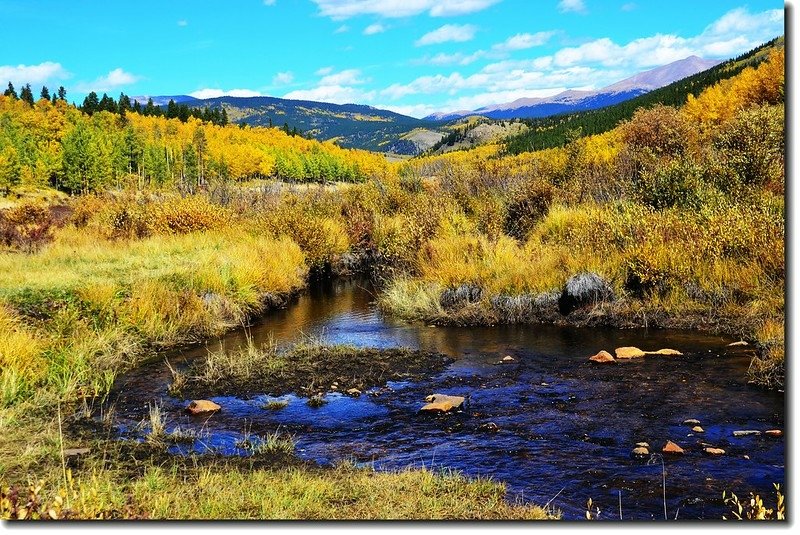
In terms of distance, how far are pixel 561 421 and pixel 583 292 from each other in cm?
698

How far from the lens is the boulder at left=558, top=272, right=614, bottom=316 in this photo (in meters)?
15.0

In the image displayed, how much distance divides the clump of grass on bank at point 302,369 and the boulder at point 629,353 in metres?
3.17

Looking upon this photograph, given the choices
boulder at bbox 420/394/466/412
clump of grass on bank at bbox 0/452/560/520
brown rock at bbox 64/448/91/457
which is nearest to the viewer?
clump of grass on bank at bbox 0/452/560/520

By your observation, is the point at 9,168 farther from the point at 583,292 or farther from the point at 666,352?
the point at 666,352

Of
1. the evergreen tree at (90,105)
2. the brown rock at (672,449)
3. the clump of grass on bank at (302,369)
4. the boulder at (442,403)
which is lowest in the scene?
the brown rock at (672,449)

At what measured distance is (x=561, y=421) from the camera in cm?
855

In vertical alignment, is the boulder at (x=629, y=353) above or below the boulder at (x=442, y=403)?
below

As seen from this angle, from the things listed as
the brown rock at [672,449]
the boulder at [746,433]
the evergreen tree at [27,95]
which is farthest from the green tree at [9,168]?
the boulder at [746,433]

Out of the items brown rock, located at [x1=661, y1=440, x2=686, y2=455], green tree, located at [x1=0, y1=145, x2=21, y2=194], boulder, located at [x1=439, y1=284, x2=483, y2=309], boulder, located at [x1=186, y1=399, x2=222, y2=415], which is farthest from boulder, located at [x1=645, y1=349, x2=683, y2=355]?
green tree, located at [x1=0, y1=145, x2=21, y2=194]

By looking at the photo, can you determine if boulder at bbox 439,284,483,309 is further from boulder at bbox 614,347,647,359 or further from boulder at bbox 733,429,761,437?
boulder at bbox 733,429,761,437

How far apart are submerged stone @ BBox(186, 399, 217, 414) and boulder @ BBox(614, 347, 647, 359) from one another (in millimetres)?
7074

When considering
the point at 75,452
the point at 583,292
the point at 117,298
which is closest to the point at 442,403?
the point at 75,452

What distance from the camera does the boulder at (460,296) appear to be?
53.3 feet

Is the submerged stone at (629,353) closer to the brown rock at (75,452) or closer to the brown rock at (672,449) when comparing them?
the brown rock at (672,449)
